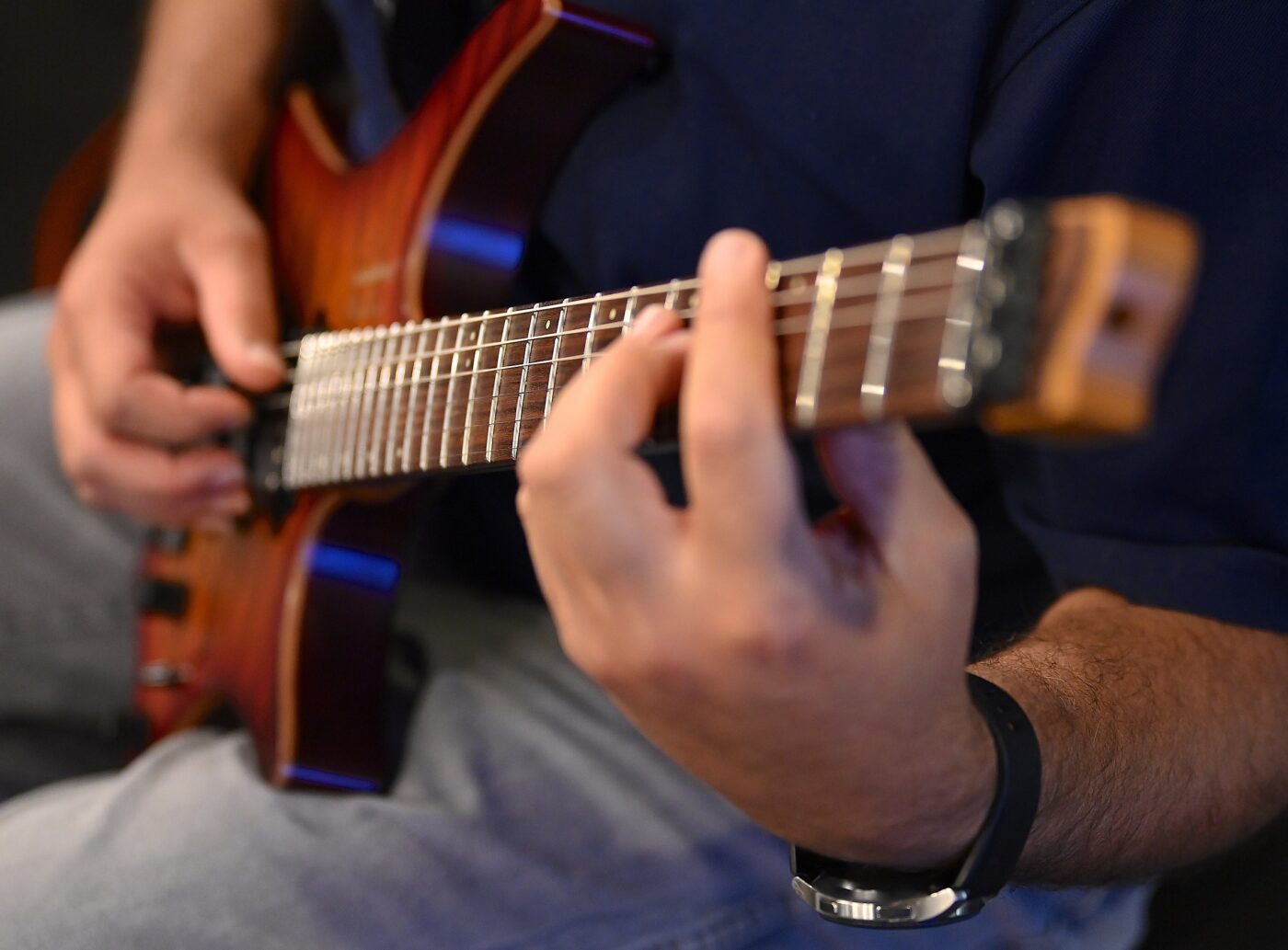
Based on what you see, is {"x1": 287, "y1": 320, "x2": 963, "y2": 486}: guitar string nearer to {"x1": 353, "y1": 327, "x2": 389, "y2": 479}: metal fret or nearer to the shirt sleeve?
{"x1": 353, "y1": 327, "x2": 389, "y2": 479}: metal fret

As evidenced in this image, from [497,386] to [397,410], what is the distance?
0.38 ft

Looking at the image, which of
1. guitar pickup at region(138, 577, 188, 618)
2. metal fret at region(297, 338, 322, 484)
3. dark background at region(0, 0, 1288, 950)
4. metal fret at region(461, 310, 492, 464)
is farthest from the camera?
dark background at region(0, 0, 1288, 950)

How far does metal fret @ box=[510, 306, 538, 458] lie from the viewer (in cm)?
47

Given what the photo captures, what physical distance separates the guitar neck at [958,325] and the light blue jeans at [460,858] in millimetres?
290

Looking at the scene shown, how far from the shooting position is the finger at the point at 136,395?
2.59ft

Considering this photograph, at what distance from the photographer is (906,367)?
0.33 meters

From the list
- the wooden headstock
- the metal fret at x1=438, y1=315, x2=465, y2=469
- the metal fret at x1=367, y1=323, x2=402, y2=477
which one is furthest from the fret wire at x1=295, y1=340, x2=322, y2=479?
the wooden headstock

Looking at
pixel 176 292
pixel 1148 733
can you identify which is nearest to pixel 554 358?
pixel 1148 733

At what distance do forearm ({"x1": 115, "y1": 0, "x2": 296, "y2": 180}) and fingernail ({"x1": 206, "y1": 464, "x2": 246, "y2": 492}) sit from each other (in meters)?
0.29

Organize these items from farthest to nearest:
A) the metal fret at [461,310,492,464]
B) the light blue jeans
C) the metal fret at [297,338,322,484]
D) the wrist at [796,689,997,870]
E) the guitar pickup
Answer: the guitar pickup < the metal fret at [297,338,322,484] < the light blue jeans < the metal fret at [461,310,492,464] < the wrist at [796,689,997,870]

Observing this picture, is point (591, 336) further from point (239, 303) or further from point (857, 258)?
point (239, 303)

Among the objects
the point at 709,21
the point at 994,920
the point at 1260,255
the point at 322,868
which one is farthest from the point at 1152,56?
the point at 322,868

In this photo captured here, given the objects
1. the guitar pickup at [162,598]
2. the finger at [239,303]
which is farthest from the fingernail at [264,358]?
the guitar pickup at [162,598]

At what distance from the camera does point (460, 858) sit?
25.1 inches
